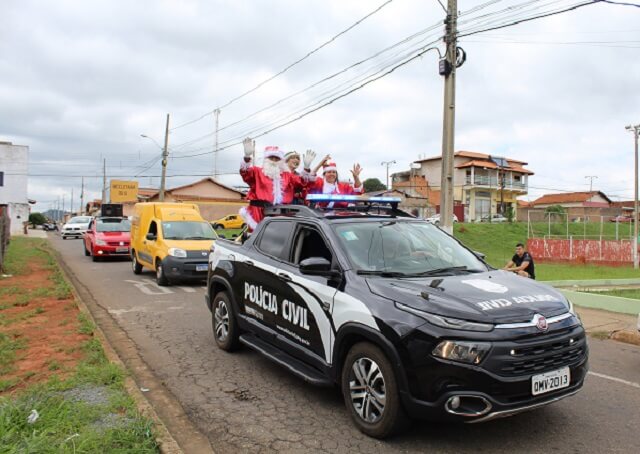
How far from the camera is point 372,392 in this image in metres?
3.67

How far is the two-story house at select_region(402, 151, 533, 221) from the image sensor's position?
2470 inches

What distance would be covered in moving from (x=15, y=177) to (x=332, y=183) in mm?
45221

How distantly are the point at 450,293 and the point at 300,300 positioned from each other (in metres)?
1.41

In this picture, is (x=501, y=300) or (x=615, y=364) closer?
(x=501, y=300)

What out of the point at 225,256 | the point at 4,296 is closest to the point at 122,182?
the point at 4,296

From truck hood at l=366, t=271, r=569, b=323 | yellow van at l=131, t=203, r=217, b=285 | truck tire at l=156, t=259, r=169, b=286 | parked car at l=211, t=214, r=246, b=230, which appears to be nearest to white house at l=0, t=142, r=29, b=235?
parked car at l=211, t=214, r=246, b=230

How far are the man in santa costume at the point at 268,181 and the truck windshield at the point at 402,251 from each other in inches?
139

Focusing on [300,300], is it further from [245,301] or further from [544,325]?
[544,325]

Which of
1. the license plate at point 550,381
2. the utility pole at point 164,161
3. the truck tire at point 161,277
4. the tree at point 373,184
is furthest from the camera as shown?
the tree at point 373,184

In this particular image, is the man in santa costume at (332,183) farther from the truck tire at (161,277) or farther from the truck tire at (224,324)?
the truck tire at (161,277)

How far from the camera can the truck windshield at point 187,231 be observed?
1255 centimetres

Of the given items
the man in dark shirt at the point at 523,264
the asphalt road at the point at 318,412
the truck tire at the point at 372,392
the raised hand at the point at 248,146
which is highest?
the raised hand at the point at 248,146

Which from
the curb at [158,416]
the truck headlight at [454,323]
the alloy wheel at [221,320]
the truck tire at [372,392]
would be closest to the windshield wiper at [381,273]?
the truck tire at [372,392]

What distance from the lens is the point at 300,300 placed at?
453cm
